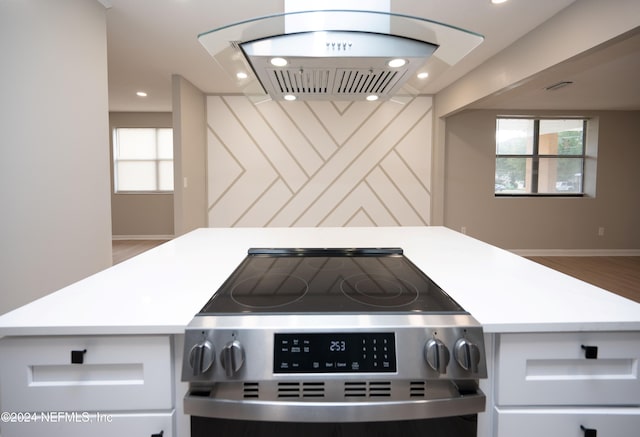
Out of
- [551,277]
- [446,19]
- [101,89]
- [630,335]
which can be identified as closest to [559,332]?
[630,335]

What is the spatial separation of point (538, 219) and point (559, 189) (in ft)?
2.14

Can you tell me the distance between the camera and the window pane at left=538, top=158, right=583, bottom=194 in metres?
5.60

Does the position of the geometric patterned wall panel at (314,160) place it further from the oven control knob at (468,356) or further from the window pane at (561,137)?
the oven control knob at (468,356)

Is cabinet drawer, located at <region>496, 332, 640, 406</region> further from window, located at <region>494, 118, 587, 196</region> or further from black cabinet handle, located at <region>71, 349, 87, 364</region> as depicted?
window, located at <region>494, 118, 587, 196</region>

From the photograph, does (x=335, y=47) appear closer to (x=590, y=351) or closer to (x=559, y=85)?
(x=590, y=351)

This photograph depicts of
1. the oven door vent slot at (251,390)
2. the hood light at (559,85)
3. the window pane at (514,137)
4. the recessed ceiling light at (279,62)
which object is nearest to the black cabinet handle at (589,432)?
the oven door vent slot at (251,390)

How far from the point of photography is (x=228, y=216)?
494 cm

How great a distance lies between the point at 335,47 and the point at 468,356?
0.82 metres

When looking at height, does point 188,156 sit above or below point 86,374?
above

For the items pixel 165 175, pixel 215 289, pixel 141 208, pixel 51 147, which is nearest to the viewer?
pixel 215 289

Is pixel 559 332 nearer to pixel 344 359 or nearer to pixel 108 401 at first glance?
pixel 344 359

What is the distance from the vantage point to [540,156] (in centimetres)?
555

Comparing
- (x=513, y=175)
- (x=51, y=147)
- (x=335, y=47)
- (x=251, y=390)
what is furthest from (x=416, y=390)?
(x=513, y=175)

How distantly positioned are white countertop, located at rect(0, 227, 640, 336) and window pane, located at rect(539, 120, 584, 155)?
5017 millimetres
